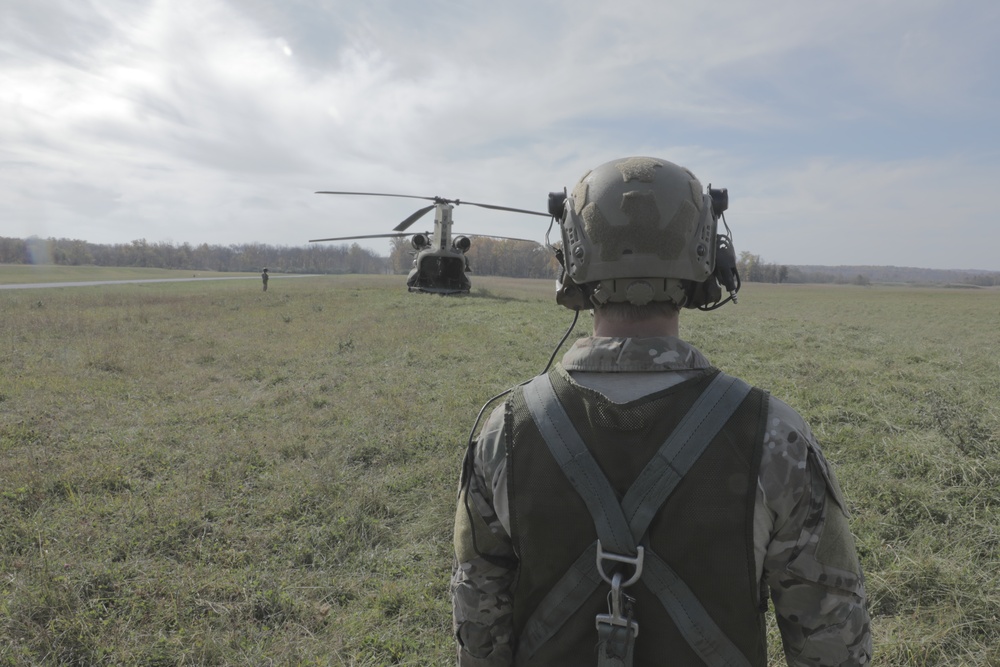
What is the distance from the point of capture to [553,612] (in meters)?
A: 1.69

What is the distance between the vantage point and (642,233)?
1.82 m

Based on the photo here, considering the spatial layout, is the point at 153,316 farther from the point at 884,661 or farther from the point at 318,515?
the point at 884,661

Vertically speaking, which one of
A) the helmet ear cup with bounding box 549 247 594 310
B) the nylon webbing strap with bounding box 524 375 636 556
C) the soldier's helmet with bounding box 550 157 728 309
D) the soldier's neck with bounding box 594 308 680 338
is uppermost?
the soldier's helmet with bounding box 550 157 728 309

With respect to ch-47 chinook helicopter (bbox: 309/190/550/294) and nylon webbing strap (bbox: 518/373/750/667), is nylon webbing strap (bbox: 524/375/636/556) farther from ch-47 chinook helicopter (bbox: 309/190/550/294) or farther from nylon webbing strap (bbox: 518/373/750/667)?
ch-47 chinook helicopter (bbox: 309/190/550/294)

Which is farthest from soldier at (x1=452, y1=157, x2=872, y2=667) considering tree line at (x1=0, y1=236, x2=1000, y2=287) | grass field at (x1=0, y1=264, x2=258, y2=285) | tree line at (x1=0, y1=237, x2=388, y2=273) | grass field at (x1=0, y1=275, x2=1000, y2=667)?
tree line at (x1=0, y1=237, x2=388, y2=273)

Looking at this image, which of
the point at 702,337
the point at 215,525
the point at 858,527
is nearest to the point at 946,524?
the point at 858,527

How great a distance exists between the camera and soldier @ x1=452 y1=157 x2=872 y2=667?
1.55m

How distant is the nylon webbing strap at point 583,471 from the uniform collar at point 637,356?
153mm

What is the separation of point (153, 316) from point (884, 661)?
2388 centimetres

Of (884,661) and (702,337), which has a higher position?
(702,337)

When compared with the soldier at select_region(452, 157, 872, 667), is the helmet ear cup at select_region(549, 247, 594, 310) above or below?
above

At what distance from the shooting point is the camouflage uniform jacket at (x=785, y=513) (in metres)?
1.59

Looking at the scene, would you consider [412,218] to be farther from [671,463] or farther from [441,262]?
[671,463]

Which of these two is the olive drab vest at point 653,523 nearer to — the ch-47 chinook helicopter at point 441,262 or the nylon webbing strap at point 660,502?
the nylon webbing strap at point 660,502
